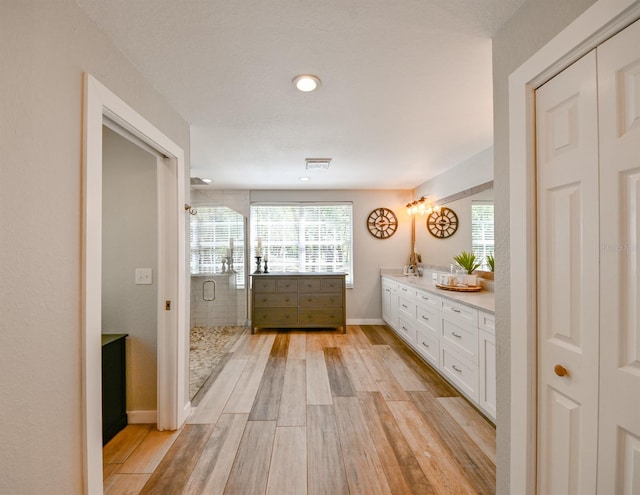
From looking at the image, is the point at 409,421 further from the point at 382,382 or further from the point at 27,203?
the point at 27,203

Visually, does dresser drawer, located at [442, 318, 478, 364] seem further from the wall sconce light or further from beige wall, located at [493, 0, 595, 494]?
the wall sconce light

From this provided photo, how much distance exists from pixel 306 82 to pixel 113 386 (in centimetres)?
244

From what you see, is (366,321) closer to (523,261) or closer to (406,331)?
(406,331)

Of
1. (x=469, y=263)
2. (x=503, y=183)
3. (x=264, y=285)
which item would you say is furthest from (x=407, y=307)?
(x=503, y=183)

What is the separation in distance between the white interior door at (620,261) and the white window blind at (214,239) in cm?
281

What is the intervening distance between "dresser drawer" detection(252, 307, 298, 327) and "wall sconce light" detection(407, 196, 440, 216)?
2497 millimetres

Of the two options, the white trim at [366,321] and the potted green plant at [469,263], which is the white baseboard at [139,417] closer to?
the potted green plant at [469,263]

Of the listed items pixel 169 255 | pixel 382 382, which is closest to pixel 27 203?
pixel 169 255

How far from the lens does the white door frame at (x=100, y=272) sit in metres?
1.31

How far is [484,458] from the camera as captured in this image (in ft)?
6.36

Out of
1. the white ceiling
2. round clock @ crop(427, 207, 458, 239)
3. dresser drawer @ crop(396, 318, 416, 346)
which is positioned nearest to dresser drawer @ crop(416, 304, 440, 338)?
dresser drawer @ crop(396, 318, 416, 346)

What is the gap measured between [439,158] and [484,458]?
9.57 feet

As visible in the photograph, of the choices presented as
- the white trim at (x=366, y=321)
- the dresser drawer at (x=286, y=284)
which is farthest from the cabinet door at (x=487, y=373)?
the white trim at (x=366, y=321)

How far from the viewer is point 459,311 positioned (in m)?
2.78
